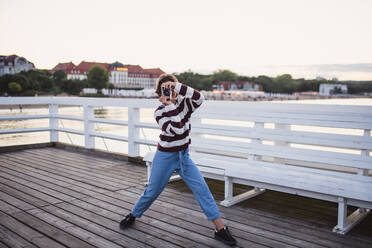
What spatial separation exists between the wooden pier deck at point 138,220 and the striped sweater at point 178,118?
0.81 m

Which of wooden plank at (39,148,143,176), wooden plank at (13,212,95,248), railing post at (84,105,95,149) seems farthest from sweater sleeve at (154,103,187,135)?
railing post at (84,105,95,149)

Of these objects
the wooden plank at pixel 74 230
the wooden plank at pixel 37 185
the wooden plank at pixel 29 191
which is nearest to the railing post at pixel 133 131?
the wooden plank at pixel 37 185

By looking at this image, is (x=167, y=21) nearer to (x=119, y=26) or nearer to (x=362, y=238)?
(x=119, y=26)

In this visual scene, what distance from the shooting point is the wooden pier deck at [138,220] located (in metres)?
2.89

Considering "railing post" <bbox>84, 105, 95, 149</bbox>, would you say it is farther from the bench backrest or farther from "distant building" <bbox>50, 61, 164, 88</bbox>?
"distant building" <bbox>50, 61, 164, 88</bbox>

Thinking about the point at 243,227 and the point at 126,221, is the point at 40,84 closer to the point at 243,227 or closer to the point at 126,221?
the point at 126,221

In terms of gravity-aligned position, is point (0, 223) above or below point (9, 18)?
below

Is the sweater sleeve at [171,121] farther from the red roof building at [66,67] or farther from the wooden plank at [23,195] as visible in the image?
the red roof building at [66,67]

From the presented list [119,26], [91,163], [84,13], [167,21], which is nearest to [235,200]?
[91,163]

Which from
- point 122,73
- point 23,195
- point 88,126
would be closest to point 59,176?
point 23,195

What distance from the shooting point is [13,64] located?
12406cm

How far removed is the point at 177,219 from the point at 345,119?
6.54 ft

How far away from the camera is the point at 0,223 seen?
10.9 ft

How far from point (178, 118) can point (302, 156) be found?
5.41ft
